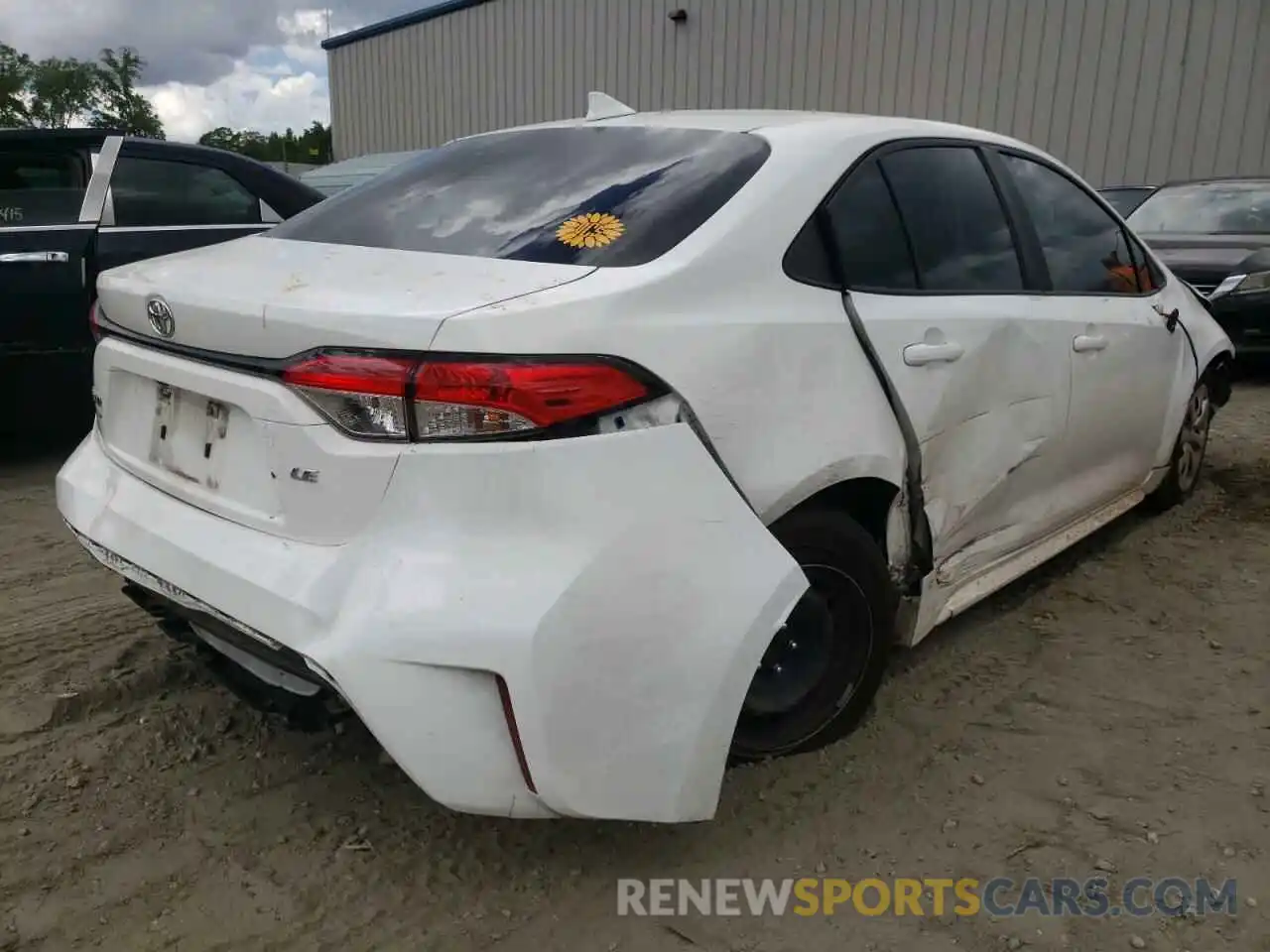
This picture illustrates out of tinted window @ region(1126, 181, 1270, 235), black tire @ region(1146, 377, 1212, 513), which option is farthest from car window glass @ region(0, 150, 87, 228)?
tinted window @ region(1126, 181, 1270, 235)

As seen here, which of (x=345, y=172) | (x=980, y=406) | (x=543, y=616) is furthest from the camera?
(x=345, y=172)

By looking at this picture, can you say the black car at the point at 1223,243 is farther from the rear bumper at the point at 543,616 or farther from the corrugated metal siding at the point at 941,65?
the rear bumper at the point at 543,616

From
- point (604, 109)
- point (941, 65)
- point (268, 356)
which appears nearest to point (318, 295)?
point (268, 356)

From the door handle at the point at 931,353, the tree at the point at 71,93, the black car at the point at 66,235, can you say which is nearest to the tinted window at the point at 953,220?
the door handle at the point at 931,353

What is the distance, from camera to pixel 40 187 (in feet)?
16.0

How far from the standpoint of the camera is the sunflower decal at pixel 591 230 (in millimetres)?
2146

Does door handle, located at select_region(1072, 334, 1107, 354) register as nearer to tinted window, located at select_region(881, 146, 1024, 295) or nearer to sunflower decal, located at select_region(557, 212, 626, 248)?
tinted window, located at select_region(881, 146, 1024, 295)

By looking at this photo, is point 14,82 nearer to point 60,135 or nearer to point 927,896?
point 60,135

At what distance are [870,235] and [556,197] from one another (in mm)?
769

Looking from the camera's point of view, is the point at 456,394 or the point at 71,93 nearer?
the point at 456,394

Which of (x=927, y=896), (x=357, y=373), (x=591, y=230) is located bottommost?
(x=927, y=896)

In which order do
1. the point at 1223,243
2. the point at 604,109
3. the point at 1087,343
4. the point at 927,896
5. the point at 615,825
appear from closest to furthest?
1. the point at 927,896
2. the point at 615,825
3. the point at 604,109
4. the point at 1087,343
5. the point at 1223,243

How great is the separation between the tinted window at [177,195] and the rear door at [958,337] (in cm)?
386

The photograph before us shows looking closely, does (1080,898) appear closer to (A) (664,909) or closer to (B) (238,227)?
(A) (664,909)
